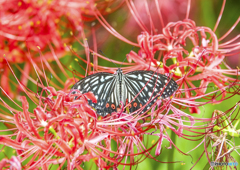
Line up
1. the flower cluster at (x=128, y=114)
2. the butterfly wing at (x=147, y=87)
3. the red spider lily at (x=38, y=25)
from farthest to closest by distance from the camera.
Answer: the red spider lily at (x=38, y=25) → the butterfly wing at (x=147, y=87) → the flower cluster at (x=128, y=114)

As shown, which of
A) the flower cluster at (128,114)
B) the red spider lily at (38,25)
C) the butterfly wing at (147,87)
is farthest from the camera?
the red spider lily at (38,25)

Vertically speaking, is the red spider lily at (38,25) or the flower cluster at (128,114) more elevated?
the red spider lily at (38,25)

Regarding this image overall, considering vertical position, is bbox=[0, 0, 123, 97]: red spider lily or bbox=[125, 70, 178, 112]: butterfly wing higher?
bbox=[0, 0, 123, 97]: red spider lily

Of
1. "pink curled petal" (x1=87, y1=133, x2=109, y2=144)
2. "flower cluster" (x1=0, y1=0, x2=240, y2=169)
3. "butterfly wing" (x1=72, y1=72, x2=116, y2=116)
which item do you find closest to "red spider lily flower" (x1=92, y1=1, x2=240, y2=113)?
"flower cluster" (x1=0, y1=0, x2=240, y2=169)

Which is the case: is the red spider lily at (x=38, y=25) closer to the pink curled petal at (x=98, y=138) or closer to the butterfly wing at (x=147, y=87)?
the butterfly wing at (x=147, y=87)

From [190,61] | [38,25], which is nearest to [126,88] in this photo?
[190,61]

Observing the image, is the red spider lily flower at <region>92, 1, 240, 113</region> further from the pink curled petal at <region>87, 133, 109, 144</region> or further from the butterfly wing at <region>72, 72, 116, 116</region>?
the pink curled petal at <region>87, 133, 109, 144</region>

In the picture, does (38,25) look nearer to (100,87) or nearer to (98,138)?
(100,87)

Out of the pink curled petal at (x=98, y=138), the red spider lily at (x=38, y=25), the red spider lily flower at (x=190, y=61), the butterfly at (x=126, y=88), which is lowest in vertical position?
the pink curled petal at (x=98, y=138)

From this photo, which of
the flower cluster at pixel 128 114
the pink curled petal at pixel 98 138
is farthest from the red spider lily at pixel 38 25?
the pink curled petal at pixel 98 138
